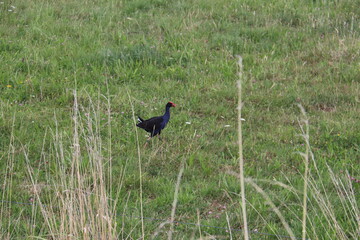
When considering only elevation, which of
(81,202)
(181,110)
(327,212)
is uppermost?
(81,202)

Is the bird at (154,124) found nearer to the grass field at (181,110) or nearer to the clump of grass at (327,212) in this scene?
the grass field at (181,110)

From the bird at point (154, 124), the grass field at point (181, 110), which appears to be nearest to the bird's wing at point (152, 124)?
the bird at point (154, 124)

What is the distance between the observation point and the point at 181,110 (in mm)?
6809

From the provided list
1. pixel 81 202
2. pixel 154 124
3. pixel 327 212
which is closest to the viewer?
pixel 81 202

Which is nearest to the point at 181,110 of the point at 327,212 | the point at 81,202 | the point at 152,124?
the point at 152,124

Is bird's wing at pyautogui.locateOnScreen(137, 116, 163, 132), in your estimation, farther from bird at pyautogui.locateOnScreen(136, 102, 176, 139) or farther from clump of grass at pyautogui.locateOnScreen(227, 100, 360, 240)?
clump of grass at pyautogui.locateOnScreen(227, 100, 360, 240)

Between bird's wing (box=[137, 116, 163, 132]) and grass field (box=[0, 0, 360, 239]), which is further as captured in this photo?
bird's wing (box=[137, 116, 163, 132])

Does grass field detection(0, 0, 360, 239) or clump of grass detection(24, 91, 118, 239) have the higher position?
clump of grass detection(24, 91, 118, 239)

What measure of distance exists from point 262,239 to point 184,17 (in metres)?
5.86

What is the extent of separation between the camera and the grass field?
4516mm

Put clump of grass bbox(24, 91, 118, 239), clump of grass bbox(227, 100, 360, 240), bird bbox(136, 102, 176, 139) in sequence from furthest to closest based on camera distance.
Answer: bird bbox(136, 102, 176, 139)
clump of grass bbox(24, 91, 118, 239)
clump of grass bbox(227, 100, 360, 240)

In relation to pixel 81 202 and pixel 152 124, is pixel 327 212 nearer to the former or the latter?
pixel 81 202

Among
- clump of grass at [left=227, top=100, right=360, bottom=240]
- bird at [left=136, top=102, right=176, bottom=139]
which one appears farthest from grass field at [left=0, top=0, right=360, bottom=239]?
bird at [left=136, top=102, right=176, bottom=139]

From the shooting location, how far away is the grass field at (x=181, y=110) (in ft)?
14.8
